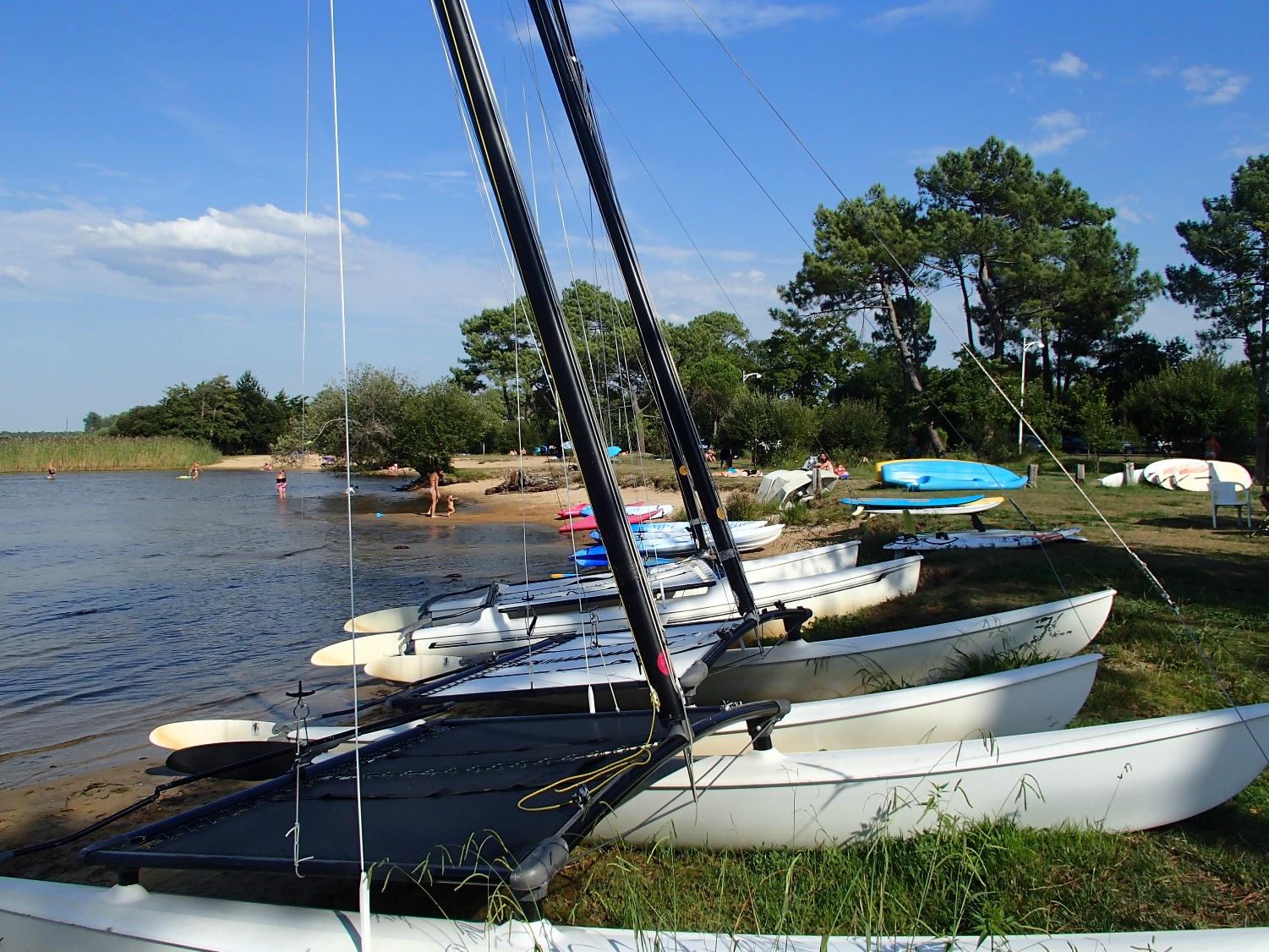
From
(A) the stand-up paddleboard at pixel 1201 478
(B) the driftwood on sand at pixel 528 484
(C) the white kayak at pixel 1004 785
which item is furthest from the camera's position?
(B) the driftwood on sand at pixel 528 484

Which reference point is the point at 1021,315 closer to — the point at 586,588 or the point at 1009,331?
the point at 1009,331

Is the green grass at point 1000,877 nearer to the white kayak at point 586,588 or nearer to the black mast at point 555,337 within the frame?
the black mast at point 555,337

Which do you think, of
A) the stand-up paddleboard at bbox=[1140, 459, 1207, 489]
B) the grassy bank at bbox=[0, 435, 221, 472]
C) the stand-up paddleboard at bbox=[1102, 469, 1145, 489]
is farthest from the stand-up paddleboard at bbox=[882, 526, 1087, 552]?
the grassy bank at bbox=[0, 435, 221, 472]

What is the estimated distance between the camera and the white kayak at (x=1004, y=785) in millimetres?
3928

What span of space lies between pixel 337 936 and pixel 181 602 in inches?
540

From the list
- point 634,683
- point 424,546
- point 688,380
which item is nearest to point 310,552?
point 424,546

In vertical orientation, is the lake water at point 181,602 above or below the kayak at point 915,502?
below

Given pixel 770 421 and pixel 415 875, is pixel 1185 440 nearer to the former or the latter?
pixel 770 421

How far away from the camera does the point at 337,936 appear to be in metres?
3.13

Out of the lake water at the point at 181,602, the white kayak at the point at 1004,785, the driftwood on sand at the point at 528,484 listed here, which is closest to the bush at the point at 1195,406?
the driftwood on sand at the point at 528,484

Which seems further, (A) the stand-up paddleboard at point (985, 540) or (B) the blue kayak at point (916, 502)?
(B) the blue kayak at point (916, 502)

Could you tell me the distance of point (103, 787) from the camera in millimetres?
6324

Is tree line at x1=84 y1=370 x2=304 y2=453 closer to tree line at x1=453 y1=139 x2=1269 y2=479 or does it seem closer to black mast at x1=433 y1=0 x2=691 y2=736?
tree line at x1=453 y1=139 x2=1269 y2=479

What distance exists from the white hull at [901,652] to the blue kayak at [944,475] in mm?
7514
